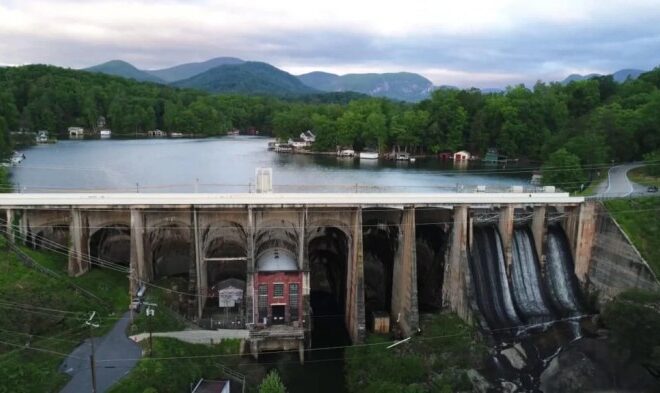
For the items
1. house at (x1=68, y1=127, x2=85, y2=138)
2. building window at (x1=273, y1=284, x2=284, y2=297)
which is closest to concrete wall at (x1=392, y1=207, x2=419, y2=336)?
building window at (x1=273, y1=284, x2=284, y2=297)

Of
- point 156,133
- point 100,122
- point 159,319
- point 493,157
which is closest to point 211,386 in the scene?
point 159,319

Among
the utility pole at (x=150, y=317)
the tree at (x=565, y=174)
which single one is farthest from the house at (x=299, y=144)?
the utility pole at (x=150, y=317)

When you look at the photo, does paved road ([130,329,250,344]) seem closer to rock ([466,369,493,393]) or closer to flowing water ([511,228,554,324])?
rock ([466,369,493,393])

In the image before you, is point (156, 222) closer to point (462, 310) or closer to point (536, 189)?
point (462, 310)

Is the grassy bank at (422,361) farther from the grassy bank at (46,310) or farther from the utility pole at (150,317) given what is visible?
the grassy bank at (46,310)

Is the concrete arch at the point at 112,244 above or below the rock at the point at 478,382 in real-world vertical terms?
above

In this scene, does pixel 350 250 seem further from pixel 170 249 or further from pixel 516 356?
pixel 170 249

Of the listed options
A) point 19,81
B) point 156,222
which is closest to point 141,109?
point 19,81
